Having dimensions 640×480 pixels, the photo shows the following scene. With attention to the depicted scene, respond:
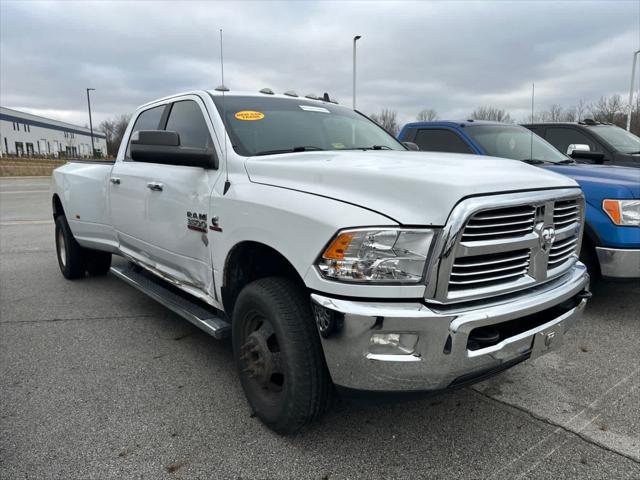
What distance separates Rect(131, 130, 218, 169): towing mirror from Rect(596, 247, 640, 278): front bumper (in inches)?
129

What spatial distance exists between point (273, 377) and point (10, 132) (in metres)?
75.2

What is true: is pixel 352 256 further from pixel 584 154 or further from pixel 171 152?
pixel 584 154

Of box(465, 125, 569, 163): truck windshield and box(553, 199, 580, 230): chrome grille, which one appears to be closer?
box(553, 199, 580, 230): chrome grille

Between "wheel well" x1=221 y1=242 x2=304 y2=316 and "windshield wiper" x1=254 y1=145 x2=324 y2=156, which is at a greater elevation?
"windshield wiper" x1=254 y1=145 x2=324 y2=156

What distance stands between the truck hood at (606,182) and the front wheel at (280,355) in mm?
3123

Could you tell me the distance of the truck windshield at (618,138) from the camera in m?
7.18

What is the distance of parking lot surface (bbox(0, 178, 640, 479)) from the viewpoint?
238 centimetres

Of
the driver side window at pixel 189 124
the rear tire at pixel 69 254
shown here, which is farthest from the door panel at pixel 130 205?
the rear tire at pixel 69 254

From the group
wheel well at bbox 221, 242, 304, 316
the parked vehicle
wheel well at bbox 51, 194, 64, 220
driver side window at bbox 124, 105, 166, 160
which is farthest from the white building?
wheel well at bbox 221, 242, 304, 316

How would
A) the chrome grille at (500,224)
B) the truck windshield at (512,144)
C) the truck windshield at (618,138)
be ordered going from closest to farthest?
the chrome grille at (500,224)
the truck windshield at (512,144)
the truck windshield at (618,138)

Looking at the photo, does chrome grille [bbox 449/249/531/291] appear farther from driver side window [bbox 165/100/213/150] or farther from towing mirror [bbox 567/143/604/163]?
towing mirror [bbox 567/143/604/163]

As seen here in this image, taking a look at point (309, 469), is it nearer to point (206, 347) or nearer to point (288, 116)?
point (206, 347)

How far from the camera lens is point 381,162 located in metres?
2.62

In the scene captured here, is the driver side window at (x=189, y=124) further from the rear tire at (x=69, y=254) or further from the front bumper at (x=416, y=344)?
the rear tire at (x=69, y=254)
